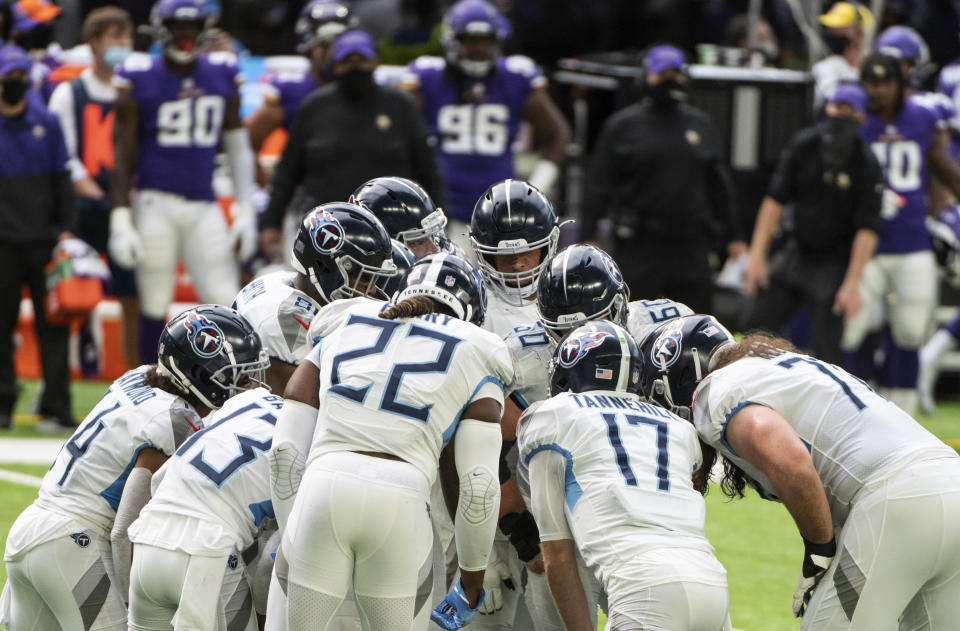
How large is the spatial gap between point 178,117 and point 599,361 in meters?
5.71

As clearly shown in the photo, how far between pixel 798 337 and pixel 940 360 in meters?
1.03

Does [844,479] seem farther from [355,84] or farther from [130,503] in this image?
[355,84]

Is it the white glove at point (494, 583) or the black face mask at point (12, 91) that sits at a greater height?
the black face mask at point (12, 91)

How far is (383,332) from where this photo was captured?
156 inches

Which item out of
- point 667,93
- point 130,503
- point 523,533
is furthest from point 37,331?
point 523,533

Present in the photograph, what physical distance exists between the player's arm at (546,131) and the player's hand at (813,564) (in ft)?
16.9

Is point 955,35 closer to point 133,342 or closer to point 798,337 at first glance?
point 798,337

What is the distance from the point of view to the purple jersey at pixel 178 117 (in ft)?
29.7

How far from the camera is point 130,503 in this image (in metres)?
4.26

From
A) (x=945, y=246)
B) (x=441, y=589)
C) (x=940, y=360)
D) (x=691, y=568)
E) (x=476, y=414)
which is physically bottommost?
(x=940, y=360)

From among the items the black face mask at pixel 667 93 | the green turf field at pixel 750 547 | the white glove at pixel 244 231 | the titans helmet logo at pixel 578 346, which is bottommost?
the green turf field at pixel 750 547

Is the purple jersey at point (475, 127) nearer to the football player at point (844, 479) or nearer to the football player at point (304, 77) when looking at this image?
the football player at point (304, 77)

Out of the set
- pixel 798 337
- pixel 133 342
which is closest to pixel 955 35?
pixel 798 337

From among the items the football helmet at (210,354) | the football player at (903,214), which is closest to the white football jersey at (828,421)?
the football helmet at (210,354)
